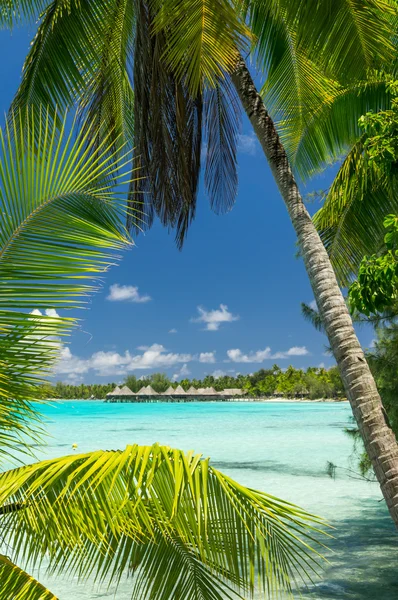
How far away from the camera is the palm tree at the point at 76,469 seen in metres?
1.87

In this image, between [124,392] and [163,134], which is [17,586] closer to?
[163,134]

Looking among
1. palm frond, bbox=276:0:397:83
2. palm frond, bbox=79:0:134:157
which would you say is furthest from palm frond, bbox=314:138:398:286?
palm frond, bbox=79:0:134:157

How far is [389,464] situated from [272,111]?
201 inches

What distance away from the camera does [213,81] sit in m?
4.31

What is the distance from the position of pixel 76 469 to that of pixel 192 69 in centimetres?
361

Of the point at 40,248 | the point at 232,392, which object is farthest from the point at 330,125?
the point at 232,392

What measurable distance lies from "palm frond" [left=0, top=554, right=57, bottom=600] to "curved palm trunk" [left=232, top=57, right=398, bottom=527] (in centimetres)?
256

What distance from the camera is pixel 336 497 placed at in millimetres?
16750

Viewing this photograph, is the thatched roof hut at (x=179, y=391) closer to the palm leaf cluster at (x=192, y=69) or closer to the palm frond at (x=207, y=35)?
the palm leaf cluster at (x=192, y=69)

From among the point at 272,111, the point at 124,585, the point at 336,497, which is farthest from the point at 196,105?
the point at 336,497

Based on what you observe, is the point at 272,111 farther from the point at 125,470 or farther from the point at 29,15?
the point at 125,470

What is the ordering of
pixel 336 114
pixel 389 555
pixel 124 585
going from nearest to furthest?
pixel 336 114, pixel 124 585, pixel 389 555

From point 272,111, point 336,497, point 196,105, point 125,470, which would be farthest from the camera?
point 336,497

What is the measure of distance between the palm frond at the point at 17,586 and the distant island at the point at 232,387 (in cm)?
8609
